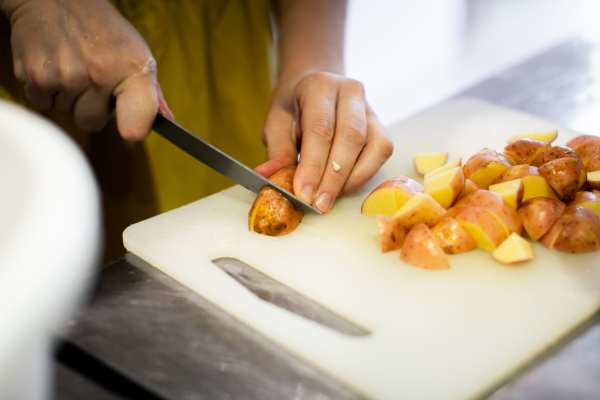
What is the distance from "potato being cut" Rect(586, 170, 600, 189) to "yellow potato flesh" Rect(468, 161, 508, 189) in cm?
16

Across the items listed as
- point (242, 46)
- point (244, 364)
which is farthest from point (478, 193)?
point (242, 46)

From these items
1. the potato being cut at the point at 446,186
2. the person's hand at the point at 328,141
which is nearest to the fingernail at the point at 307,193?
the person's hand at the point at 328,141

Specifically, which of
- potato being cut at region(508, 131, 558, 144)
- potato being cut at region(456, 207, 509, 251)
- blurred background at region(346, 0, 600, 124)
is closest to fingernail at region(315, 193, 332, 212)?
potato being cut at region(456, 207, 509, 251)

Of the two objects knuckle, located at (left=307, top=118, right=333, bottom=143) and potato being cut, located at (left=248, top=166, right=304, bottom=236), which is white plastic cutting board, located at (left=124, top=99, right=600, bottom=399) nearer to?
potato being cut, located at (left=248, top=166, right=304, bottom=236)

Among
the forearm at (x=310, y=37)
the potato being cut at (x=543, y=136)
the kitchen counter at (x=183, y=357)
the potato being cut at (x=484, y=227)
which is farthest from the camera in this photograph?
the forearm at (x=310, y=37)

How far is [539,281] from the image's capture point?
1.29 meters

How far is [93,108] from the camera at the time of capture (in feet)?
5.25

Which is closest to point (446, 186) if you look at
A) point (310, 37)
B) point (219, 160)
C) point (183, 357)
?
point (219, 160)

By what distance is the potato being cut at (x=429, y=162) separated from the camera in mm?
1613

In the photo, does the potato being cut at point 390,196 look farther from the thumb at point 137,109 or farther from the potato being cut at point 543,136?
the thumb at point 137,109

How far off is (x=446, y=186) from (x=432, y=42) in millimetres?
3006

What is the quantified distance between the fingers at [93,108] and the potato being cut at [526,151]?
0.79 meters

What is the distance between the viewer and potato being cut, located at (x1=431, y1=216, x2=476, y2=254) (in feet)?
4.40

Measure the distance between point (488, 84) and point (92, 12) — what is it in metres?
1.04
